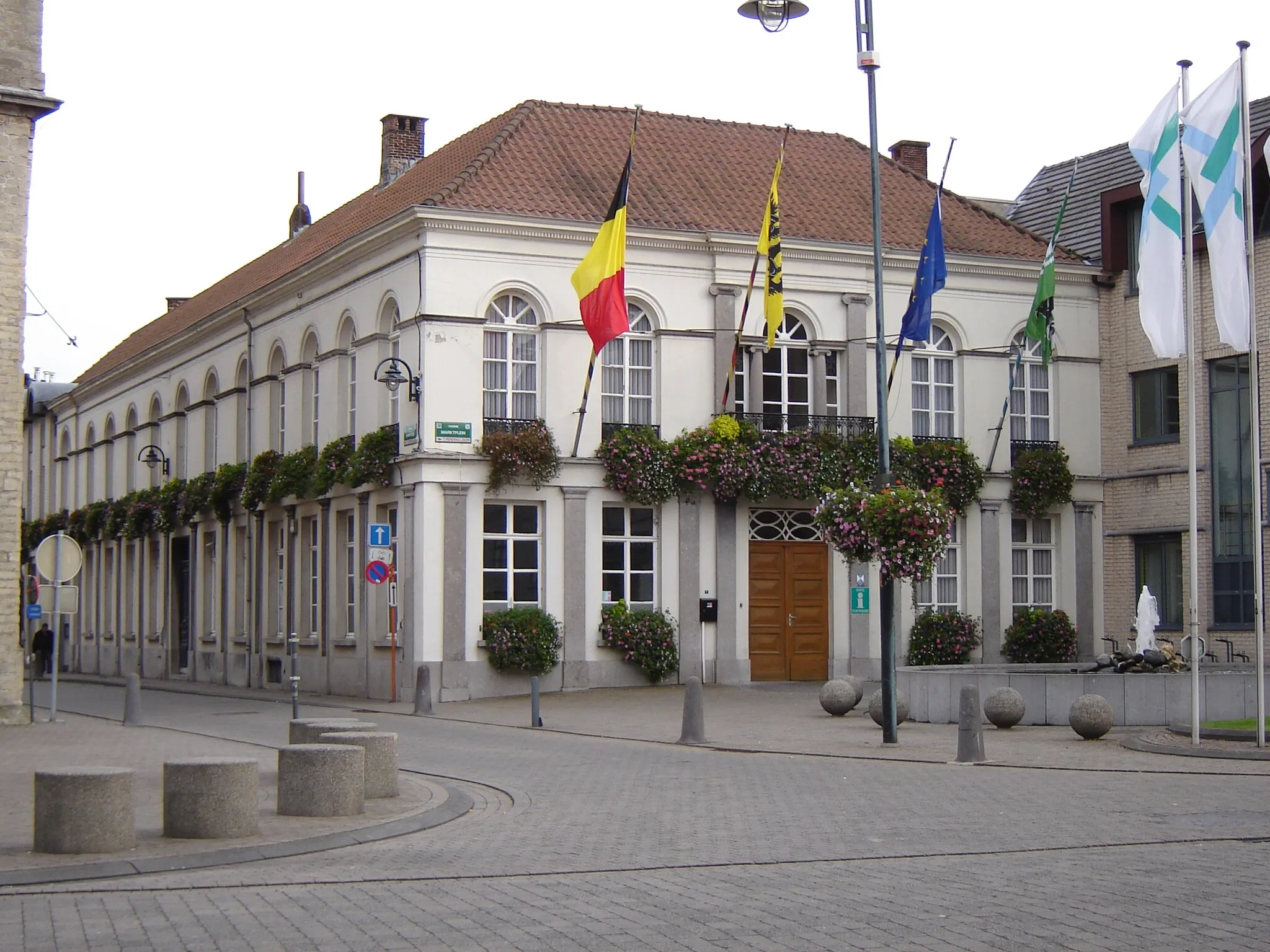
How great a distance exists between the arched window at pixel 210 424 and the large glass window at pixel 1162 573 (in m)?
21.5

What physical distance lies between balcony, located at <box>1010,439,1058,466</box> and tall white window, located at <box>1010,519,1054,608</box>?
1.27 m

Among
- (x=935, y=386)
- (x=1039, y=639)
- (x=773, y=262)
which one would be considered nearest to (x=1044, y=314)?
(x=935, y=386)

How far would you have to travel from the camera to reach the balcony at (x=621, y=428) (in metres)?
31.0

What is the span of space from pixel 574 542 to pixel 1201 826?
62.3 ft

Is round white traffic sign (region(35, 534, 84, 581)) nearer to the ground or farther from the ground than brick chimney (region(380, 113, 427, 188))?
nearer to the ground

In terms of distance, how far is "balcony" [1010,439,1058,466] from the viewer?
34.6 m

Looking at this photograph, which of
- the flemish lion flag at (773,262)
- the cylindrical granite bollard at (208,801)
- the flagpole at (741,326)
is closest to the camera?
the cylindrical granite bollard at (208,801)

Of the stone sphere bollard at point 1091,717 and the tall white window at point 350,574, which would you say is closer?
the stone sphere bollard at point 1091,717

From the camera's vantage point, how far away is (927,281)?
25.8m

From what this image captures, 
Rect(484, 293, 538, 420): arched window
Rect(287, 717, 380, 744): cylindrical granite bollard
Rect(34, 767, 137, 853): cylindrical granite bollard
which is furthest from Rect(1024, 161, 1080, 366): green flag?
Rect(34, 767, 137, 853): cylindrical granite bollard

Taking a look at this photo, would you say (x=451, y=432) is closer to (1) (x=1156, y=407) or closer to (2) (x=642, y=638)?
(2) (x=642, y=638)

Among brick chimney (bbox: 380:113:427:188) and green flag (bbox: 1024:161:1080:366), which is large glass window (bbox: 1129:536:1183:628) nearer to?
green flag (bbox: 1024:161:1080:366)

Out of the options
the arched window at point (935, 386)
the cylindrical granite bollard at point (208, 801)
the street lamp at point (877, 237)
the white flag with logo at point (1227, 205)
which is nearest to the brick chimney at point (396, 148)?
the arched window at point (935, 386)

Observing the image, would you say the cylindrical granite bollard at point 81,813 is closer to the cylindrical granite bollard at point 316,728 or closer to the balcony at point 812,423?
the cylindrical granite bollard at point 316,728
